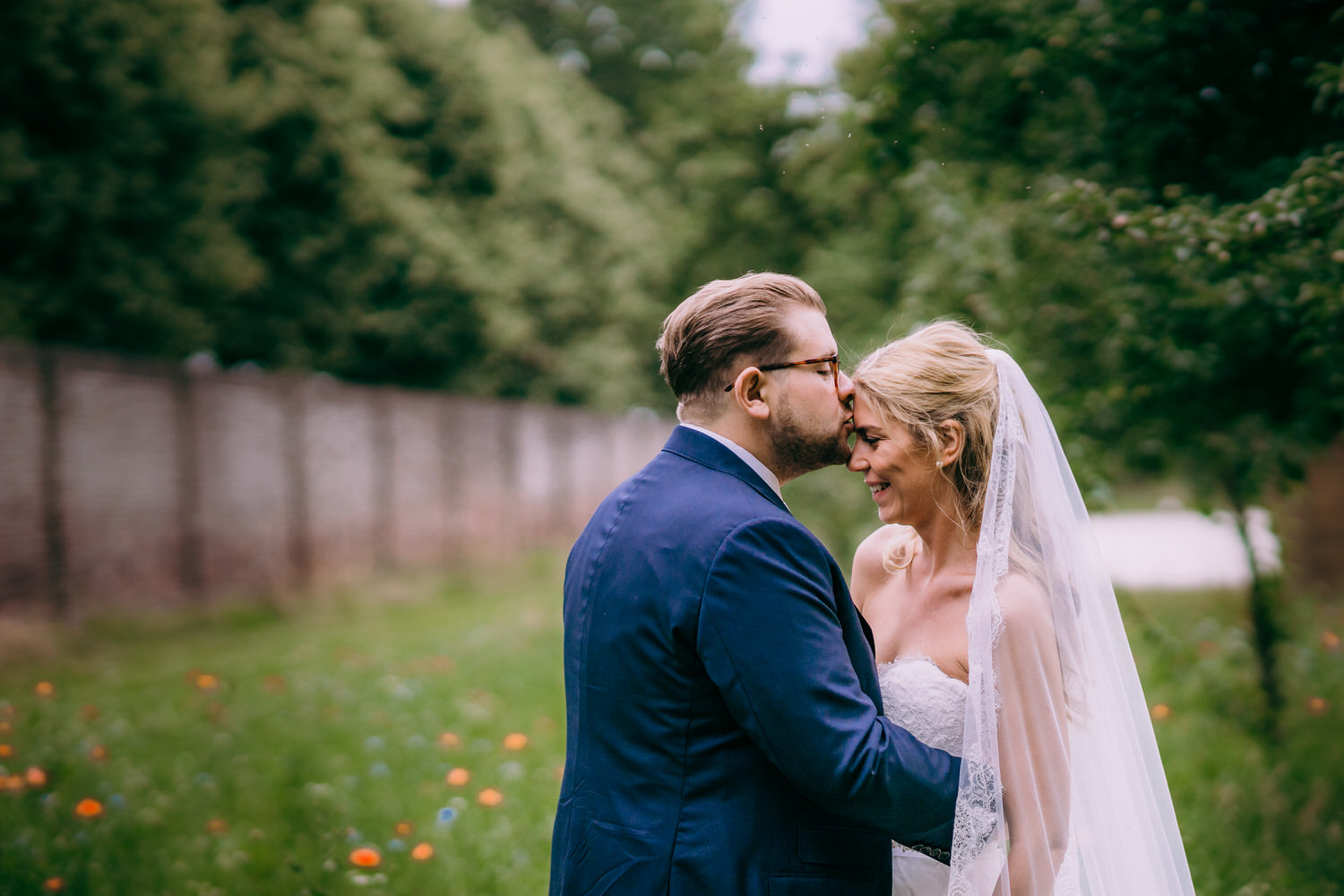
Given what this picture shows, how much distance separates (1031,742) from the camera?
94.0 inches

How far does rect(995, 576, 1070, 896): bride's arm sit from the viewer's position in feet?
7.71

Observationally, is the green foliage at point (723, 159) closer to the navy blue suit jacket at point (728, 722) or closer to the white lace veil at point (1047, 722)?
the white lace veil at point (1047, 722)

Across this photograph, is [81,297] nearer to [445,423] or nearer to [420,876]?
[445,423]

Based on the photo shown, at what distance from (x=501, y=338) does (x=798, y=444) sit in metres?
18.7

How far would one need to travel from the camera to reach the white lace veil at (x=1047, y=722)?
91.9 inches

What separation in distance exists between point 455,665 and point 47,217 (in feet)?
25.7

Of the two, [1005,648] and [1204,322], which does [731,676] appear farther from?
[1204,322]

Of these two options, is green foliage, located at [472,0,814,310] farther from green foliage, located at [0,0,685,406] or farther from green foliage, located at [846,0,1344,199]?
green foliage, located at [0,0,685,406]

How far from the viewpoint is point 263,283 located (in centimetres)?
1642

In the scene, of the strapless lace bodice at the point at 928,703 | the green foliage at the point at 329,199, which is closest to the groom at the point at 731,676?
the strapless lace bodice at the point at 928,703

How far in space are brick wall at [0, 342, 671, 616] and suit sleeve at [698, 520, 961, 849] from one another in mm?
9821

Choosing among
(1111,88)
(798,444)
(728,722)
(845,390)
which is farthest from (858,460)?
(1111,88)

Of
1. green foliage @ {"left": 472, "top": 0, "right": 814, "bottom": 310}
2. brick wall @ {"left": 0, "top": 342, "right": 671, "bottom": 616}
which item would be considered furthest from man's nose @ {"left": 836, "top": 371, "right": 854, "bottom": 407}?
brick wall @ {"left": 0, "top": 342, "right": 671, "bottom": 616}

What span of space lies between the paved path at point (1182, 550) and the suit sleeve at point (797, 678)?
316 cm
